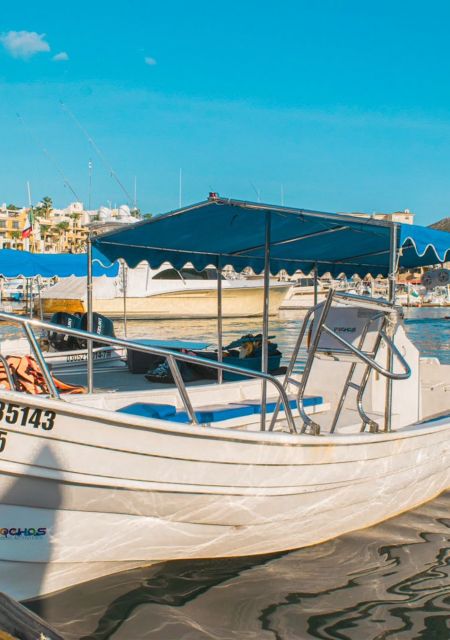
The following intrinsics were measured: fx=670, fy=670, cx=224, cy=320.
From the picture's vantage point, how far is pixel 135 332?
30.1m

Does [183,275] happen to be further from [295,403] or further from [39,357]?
[39,357]

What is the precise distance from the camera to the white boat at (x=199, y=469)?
Result: 4.13 metres

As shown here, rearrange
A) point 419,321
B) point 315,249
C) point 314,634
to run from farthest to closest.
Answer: point 419,321
point 315,249
point 314,634

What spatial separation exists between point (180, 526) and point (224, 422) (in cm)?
154

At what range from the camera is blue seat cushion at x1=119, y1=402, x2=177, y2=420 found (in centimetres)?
574

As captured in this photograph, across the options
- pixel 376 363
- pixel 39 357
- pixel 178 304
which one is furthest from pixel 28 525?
pixel 178 304

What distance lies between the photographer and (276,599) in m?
4.65

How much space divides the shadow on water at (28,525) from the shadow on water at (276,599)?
208 mm

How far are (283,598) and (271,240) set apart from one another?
4.44 m

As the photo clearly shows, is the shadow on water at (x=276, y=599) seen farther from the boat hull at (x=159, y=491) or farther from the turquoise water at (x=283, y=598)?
the boat hull at (x=159, y=491)

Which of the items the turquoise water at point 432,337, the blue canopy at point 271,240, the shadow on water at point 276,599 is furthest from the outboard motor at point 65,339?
the turquoise water at point 432,337

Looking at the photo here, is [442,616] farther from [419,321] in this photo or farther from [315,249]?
[419,321]

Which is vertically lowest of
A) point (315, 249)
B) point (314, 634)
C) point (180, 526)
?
point (314, 634)

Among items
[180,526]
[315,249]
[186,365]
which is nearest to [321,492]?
[180,526]
